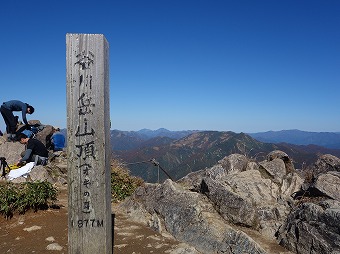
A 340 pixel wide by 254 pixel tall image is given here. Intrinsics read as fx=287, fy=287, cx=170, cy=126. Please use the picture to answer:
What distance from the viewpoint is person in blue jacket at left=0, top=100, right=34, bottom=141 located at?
14.2 metres

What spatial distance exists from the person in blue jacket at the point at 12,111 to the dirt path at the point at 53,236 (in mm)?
9089

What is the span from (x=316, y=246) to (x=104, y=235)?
3942 mm

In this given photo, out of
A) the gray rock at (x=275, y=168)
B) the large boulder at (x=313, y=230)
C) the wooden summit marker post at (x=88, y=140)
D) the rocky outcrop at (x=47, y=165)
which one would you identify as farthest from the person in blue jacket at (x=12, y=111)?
the large boulder at (x=313, y=230)

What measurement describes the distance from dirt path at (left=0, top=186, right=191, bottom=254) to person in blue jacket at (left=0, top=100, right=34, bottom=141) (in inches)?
358

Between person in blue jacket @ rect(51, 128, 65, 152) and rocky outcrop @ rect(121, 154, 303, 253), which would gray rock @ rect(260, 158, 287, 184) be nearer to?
rocky outcrop @ rect(121, 154, 303, 253)

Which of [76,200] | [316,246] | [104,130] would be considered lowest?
[316,246]

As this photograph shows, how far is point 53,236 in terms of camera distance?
5504mm

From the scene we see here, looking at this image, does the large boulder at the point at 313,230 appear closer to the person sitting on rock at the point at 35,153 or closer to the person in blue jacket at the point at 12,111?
the person sitting on rock at the point at 35,153

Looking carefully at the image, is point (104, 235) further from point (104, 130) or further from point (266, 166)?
point (266, 166)

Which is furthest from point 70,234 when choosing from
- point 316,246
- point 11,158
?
point 11,158

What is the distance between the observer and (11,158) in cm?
1319

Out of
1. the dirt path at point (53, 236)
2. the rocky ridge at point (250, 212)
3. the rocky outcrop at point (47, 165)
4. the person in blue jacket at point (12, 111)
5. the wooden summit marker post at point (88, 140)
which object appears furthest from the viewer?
the person in blue jacket at point (12, 111)

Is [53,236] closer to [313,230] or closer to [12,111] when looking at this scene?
[313,230]

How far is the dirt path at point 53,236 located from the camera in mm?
5090
